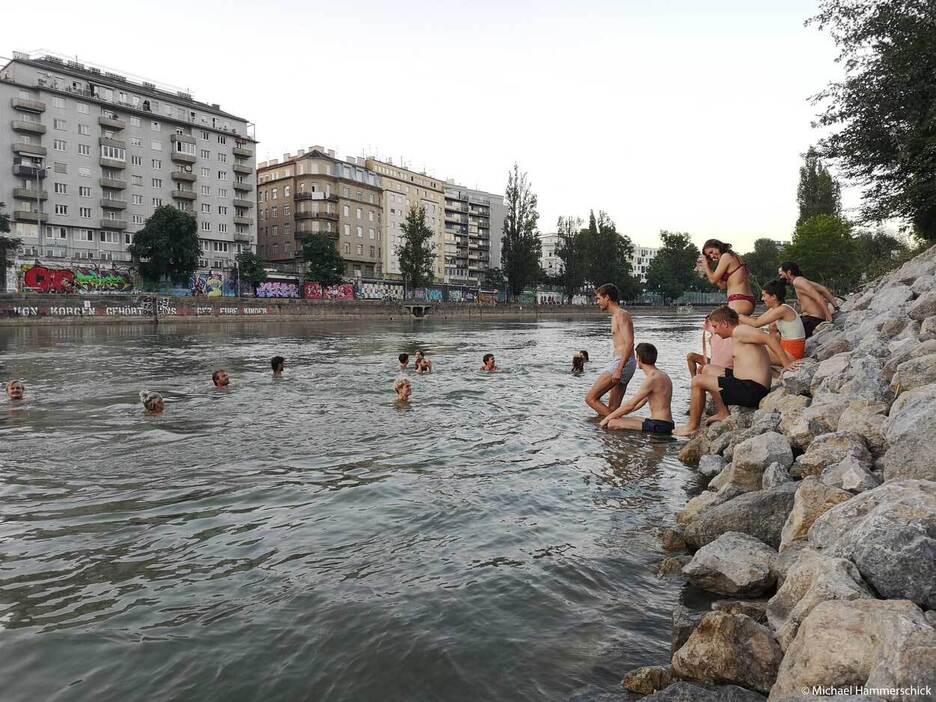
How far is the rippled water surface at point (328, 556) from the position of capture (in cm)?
365

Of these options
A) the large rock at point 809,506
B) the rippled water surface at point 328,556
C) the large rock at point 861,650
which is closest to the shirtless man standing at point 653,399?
the rippled water surface at point 328,556

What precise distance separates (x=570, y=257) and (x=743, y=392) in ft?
352

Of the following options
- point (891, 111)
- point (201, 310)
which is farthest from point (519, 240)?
point (891, 111)

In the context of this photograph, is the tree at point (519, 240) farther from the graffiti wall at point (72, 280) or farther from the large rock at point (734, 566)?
the large rock at point (734, 566)

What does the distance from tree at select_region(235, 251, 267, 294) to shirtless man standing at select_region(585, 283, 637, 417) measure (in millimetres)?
Result: 68684

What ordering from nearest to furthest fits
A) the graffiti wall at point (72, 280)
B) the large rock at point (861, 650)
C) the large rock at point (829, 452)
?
the large rock at point (861, 650), the large rock at point (829, 452), the graffiti wall at point (72, 280)

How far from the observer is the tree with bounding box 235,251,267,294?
240 ft

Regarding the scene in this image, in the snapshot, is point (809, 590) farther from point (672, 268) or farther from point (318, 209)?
point (672, 268)

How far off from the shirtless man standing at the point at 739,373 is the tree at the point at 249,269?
70.5 m

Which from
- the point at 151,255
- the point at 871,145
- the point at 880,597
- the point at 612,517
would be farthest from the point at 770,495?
the point at 151,255

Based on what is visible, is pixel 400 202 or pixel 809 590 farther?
pixel 400 202

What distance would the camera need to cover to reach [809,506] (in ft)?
14.0

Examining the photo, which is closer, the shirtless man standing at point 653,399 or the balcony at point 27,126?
the shirtless man standing at point 653,399

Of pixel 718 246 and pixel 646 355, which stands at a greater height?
pixel 718 246
